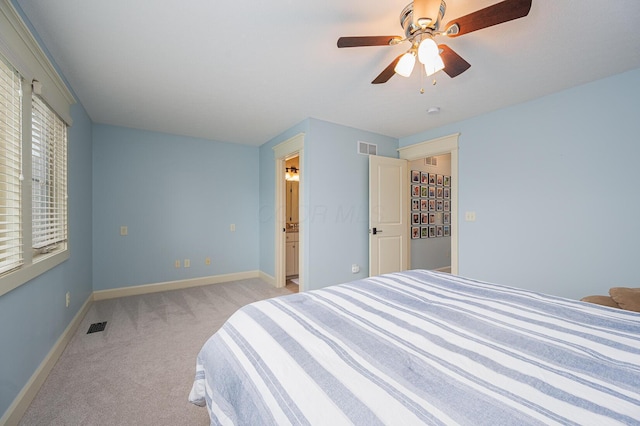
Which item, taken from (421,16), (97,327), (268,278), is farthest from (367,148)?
(97,327)

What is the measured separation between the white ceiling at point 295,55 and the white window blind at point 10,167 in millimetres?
493

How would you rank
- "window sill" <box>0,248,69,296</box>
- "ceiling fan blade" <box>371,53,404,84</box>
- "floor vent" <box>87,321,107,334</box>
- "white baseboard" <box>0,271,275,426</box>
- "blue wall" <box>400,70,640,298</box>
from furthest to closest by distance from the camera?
"floor vent" <box>87,321,107,334</box>, "blue wall" <box>400,70,640,298</box>, "ceiling fan blade" <box>371,53,404,84</box>, "white baseboard" <box>0,271,275,426</box>, "window sill" <box>0,248,69,296</box>

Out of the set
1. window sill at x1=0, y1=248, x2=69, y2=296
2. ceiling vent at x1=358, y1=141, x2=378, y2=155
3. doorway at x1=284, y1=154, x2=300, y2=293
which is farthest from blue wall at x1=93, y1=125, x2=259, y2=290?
ceiling vent at x1=358, y1=141, x2=378, y2=155

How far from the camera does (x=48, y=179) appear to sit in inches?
80.4

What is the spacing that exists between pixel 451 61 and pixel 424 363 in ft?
5.68

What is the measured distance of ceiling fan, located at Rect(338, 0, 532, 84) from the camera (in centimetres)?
121

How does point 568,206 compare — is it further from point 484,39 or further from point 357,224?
point 357,224

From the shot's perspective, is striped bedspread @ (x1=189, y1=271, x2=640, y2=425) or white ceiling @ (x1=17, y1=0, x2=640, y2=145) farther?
white ceiling @ (x1=17, y1=0, x2=640, y2=145)

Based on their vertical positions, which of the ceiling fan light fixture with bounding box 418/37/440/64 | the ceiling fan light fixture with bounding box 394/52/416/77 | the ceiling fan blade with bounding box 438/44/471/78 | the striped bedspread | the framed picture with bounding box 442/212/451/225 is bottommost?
the striped bedspread

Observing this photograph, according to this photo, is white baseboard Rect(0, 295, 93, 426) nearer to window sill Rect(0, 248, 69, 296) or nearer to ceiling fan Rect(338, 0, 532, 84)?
window sill Rect(0, 248, 69, 296)

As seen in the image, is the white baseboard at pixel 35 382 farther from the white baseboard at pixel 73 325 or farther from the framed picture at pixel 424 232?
the framed picture at pixel 424 232

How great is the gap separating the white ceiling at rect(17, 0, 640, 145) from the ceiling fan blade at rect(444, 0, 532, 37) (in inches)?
9.4

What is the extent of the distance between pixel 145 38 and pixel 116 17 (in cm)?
19

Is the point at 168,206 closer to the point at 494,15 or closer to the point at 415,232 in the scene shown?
the point at 415,232
